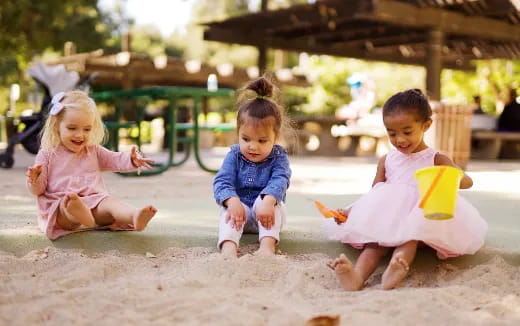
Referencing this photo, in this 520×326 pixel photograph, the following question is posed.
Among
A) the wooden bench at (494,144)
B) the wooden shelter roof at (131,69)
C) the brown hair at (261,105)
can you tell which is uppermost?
the wooden shelter roof at (131,69)

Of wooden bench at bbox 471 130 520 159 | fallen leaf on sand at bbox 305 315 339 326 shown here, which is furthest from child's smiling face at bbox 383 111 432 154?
wooden bench at bbox 471 130 520 159

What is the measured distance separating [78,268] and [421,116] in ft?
5.25

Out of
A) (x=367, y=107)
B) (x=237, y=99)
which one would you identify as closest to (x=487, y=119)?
(x=367, y=107)

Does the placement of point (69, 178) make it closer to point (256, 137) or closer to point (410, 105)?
point (256, 137)

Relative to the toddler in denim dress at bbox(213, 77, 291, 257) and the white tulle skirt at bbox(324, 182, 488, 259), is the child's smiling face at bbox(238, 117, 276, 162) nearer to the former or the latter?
the toddler in denim dress at bbox(213, 77, 291, 257)

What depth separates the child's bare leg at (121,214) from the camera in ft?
9.28

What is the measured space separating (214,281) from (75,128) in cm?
118

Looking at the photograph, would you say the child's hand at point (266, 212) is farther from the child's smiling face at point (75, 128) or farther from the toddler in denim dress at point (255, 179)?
the child's smiling face at point (75, 128)

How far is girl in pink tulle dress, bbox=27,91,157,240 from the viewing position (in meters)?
2.96

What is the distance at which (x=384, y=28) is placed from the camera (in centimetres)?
1150

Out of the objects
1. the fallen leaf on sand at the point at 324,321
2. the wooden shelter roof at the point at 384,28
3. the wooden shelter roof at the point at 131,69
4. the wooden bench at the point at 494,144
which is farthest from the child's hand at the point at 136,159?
the wooden bench at the point at 494,144

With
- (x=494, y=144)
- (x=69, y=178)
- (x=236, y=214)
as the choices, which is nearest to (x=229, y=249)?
(x=236, y=214)

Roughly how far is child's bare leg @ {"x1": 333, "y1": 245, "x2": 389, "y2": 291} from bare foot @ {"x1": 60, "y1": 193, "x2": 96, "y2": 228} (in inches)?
47.6

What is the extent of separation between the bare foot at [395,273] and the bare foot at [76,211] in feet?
4.57
